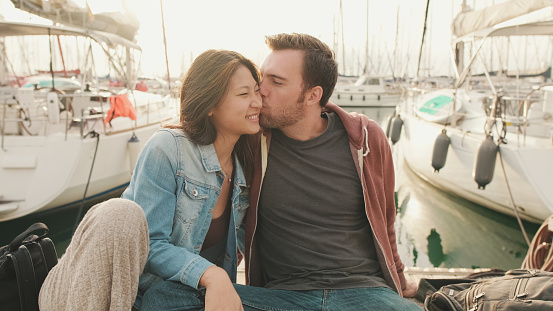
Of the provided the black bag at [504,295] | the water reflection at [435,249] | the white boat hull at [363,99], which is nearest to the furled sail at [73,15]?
the water reflection at [435,249]

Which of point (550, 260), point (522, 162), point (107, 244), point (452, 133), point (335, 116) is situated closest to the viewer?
point (107, 244)

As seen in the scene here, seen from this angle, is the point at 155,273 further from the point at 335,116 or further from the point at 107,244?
the point at 335,116

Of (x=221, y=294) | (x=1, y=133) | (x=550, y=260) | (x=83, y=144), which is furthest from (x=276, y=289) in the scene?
(x=1, y=133)

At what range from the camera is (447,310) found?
7.55ft

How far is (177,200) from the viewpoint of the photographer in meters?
2.02

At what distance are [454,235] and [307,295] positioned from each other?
5.80m

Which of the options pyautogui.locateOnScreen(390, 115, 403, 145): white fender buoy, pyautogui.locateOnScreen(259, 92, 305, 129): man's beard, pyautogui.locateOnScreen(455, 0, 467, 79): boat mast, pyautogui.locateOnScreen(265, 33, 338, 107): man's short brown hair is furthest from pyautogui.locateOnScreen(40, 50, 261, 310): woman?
pyautogui.locateOnScreen(390, 115, 403, 145): white fender buoy

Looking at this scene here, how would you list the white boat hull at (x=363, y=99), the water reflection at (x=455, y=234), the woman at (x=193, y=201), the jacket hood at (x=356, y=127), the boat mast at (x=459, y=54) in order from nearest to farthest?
the woman at (x=193, y=201), the jacket hood at (x=356, y=127), the water reflection at (x=455, y=234), the boat mast at (x=459, y=54), the white boat hull at (x=363, y=99)

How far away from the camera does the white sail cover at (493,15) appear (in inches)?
256

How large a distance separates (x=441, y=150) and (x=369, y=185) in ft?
18.8

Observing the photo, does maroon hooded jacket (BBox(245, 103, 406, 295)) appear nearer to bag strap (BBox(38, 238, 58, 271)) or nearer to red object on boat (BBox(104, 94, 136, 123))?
bag strap (BBox(38, 238, 58, 271))

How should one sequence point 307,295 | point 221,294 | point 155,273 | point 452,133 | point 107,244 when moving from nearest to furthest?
1. point 107,244
2. point 221,294
3. point 155,273
4. point 307,295
5. point 452,133

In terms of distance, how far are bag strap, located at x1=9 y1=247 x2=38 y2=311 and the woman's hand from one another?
65 cm

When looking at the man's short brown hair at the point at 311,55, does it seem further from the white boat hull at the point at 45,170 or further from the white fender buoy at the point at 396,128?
the white fender buoy at the point at 396,128
